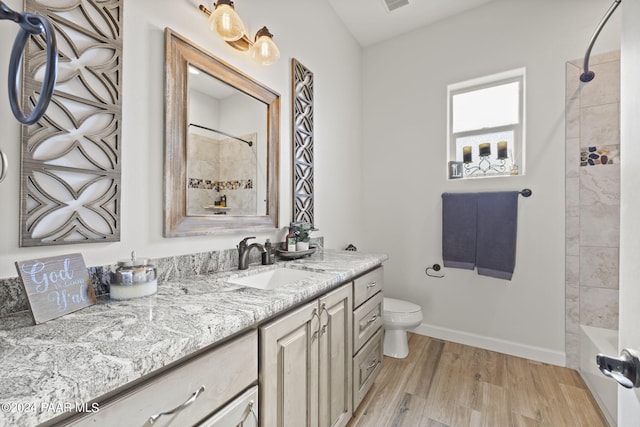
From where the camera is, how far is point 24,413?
396 millimetres

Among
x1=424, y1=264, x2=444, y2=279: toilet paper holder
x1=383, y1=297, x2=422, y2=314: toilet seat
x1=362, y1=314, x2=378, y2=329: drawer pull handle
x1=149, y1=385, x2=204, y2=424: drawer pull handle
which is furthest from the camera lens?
x1=424, y1=264, x2=444, y2=279: toilet paper holder

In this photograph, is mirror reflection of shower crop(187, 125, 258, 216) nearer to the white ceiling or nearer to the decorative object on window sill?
the white ceiling

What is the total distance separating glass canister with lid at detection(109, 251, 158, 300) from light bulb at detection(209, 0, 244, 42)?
1.12m

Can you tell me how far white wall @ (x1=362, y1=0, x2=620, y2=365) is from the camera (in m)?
2.08

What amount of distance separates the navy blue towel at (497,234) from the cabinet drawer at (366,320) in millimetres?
1046

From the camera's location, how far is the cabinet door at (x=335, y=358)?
1214mm

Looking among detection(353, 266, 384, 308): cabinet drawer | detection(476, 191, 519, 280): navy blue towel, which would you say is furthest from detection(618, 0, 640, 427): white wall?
detection(476, 191, 519, 280): navy blue towel

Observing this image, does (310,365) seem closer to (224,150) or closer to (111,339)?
(111,339)

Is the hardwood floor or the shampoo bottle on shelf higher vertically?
the shampoo bottle on shelf

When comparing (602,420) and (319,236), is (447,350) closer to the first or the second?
(602,420)

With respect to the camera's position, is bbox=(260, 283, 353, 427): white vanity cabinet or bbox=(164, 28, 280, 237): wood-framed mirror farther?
bbox=(164, 28, 280, 237): wood-framed mirror

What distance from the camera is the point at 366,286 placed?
166 cm

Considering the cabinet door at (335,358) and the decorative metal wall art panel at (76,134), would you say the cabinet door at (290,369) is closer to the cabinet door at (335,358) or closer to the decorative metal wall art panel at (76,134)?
the cabinet door at (335,358)

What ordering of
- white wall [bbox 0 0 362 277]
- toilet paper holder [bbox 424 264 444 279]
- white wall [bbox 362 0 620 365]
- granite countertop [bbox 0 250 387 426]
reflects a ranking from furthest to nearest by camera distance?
1. toilet paper holder [bbox 424 264 444 279]
2. white wall [bbox 362 0 620 365]
3. white wall [bbox 0 0 362 277]
4. granite countertop [bbox 0 250 387 426]
